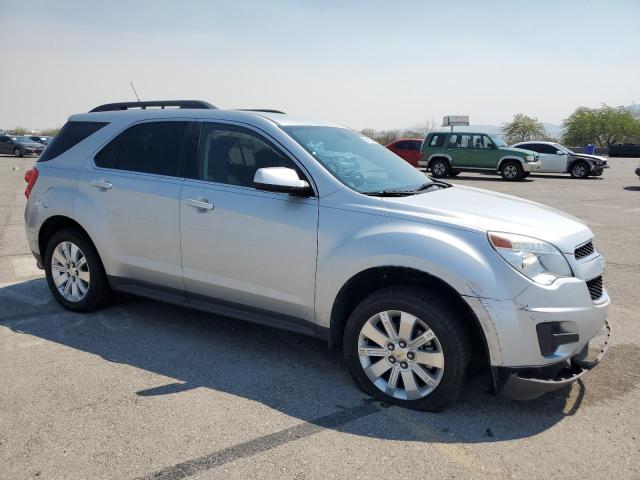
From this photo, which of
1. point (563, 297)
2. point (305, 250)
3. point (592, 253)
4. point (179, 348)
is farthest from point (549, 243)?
point (179, 348)

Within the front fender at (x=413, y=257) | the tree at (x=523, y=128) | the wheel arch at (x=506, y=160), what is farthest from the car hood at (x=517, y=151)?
the tree at (x=523, y=128)

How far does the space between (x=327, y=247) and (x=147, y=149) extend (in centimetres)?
199

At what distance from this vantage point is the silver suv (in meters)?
3.13

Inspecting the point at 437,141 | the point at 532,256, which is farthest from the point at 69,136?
the point at 437,141

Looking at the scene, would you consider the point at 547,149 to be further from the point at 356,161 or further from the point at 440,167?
the point at 356,161

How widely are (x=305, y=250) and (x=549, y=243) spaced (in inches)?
58.9

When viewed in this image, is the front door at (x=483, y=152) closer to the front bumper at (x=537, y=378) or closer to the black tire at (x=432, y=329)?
the front bumper at (x=537, y=378)

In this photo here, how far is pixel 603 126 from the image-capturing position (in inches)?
2219

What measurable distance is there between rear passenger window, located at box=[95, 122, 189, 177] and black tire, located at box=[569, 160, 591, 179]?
873 inches

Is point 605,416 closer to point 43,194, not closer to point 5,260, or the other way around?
point 43,194

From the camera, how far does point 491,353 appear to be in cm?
311

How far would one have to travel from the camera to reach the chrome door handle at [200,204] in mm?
4074

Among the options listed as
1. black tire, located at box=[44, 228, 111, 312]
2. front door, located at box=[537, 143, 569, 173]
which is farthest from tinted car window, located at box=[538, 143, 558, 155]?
black tire, located at box=[44, 228, 111, 312]

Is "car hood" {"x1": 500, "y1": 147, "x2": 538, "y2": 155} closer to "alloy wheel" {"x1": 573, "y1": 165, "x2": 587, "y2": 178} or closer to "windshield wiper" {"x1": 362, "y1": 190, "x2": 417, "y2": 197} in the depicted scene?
"alloy wheel" {"x1": 573, "y1": 165, "x2": 587, "y2": 178}
